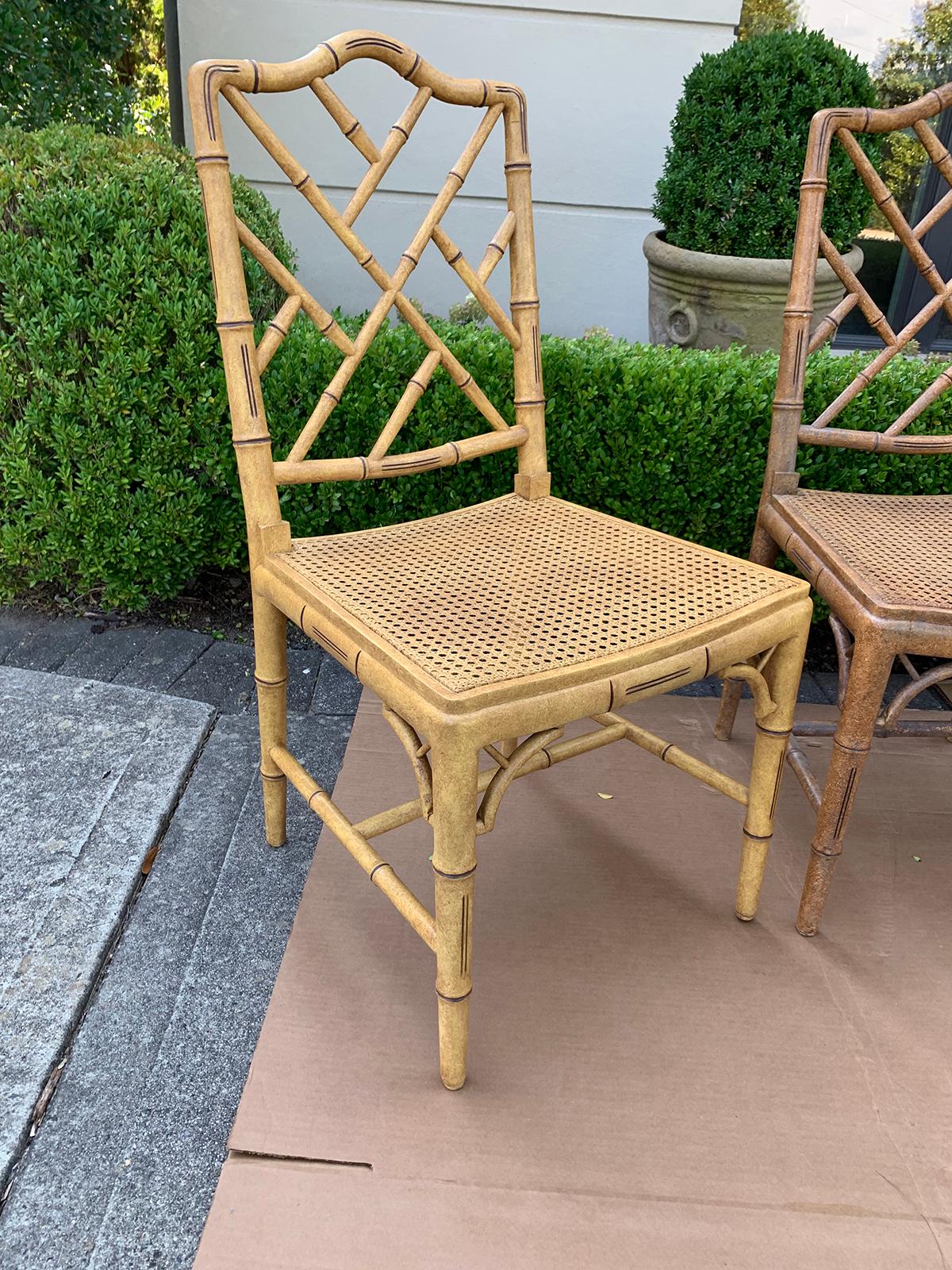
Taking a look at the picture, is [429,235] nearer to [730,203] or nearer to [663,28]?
[730,203]

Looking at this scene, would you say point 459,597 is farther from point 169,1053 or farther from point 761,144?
point 761,144

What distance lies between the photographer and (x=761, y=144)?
2518 mm

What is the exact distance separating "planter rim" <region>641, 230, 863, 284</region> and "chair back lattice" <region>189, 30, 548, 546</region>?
52.2 inches

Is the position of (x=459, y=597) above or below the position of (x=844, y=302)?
→ below

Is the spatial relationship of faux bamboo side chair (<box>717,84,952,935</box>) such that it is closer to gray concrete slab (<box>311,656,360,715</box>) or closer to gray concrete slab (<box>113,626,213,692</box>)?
gray concrete slab (<box>311,656,360,715</box>)

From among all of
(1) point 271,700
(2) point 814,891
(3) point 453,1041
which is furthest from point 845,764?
(1) point 271,700

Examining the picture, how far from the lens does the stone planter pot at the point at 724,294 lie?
2670 mm

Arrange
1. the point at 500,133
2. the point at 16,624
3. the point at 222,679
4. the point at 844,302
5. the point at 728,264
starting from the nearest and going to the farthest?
the point at 844,302 < the point at 222,679 < the point at 16,624 < the point at 728,264 < the point at 500,133

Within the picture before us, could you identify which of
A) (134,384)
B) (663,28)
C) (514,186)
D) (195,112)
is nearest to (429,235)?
(514,186)

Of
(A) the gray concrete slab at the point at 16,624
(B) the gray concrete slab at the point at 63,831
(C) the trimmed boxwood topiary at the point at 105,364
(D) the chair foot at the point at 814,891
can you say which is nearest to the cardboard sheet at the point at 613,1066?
(D) the chair foot at the point at 814,891

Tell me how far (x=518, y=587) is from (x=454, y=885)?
42 cm

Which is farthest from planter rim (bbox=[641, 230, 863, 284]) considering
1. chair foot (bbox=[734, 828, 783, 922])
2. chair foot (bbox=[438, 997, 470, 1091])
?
chair foot (bbox=[438, 997, 470, 1091])

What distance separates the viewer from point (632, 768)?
1873 millimetres

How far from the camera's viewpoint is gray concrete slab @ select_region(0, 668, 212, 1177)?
4.09ft
